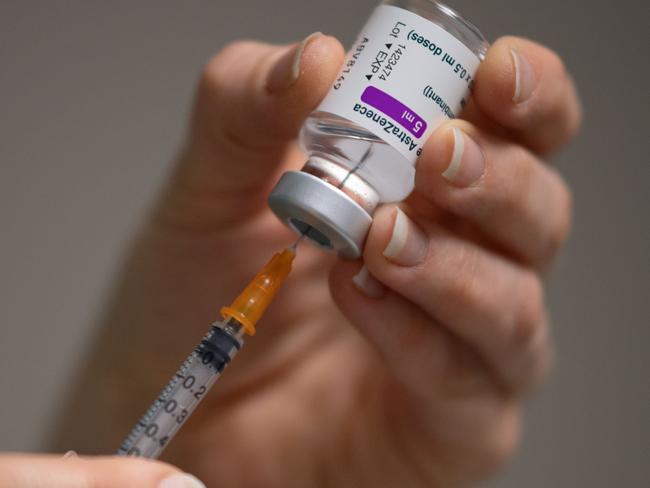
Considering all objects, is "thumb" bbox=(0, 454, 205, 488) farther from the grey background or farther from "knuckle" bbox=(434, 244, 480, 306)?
the grey background

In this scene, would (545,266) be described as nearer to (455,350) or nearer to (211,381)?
(455,350)

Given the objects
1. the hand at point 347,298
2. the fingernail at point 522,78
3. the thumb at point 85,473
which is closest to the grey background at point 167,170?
the hand at point 347,298

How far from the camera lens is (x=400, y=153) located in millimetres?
675

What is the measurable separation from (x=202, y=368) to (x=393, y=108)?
34 cm

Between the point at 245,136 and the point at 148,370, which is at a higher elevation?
the point at 245,136

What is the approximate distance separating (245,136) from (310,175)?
269 mm

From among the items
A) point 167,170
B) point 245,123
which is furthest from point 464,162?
point 167,170

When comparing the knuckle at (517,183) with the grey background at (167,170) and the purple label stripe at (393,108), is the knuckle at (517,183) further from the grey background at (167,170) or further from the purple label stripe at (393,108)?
the grey background at (167,170)

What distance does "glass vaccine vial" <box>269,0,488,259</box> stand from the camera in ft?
2.17

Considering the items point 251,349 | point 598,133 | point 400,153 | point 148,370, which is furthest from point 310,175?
point 598,133

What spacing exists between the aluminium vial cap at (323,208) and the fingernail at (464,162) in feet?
0.33

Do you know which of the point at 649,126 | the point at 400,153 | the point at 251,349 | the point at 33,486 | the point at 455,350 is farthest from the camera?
the point at 649,126

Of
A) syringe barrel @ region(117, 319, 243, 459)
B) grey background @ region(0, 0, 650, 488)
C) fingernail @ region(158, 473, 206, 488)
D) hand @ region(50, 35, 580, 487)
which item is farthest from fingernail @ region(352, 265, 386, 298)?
grey background @ region(0, 0, 650, 488)

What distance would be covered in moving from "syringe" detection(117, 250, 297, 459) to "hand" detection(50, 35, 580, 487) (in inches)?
4.5
